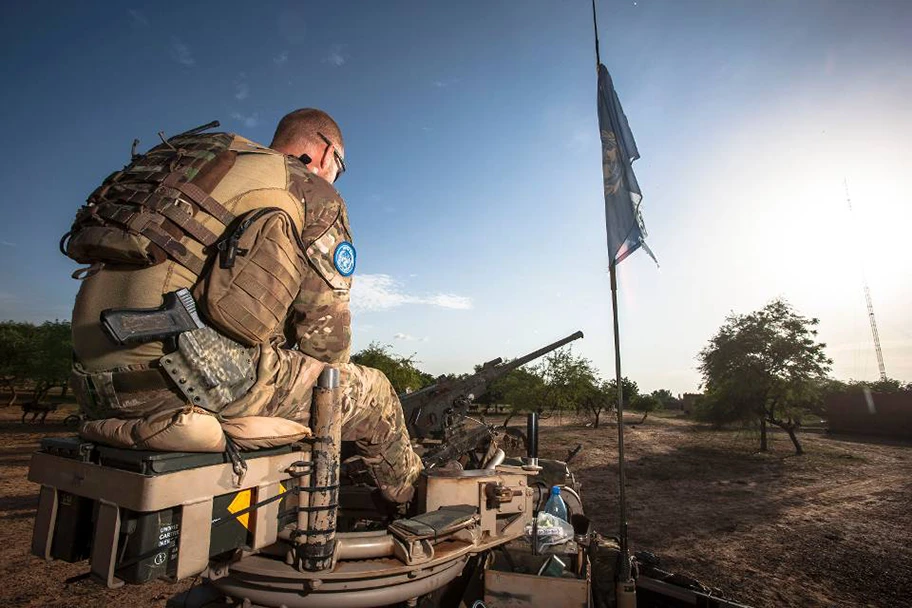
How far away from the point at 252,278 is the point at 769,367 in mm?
21473

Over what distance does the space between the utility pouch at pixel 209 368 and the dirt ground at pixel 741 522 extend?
3.34 feet

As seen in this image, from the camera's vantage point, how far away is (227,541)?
1714 mm

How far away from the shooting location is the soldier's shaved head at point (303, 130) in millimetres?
2605

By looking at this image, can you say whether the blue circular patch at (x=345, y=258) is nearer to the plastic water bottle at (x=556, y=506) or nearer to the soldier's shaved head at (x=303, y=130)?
the soldier's shaved head at (x=303, y=130)

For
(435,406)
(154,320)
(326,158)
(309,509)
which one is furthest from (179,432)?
(435,406)

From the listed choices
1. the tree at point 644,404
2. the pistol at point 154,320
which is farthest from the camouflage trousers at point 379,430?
the tree at point 644,404

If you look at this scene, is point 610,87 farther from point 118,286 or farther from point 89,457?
point 89,457

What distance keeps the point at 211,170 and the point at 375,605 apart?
213 centimetres

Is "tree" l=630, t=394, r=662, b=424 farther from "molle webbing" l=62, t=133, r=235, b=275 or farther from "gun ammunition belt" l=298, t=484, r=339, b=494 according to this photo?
"molle webbing" l=62, t=133, r=235, b=275

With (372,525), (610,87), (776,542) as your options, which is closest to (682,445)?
(776,542)

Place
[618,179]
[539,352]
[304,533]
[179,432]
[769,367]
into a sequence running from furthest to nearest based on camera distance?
[769,367] < [539,352] < [618,179] < [304,533] < [179,432]

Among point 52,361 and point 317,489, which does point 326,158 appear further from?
point 52,361

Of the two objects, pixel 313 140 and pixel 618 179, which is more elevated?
pixel 618 179

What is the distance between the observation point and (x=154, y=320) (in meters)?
1.59
